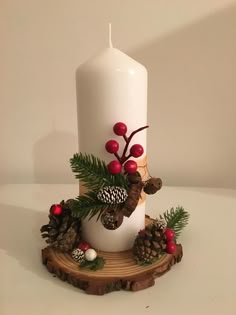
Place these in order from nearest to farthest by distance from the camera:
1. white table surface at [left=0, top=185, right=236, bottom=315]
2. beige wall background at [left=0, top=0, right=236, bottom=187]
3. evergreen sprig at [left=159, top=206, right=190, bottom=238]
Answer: white table surface at [left=0, top=185, right=236, bottom=315] → evergreen sprig at [left=159, top=206, right=190, bottom=238] → beige wall background at [left=0, top=0, right=236, bottom=187]

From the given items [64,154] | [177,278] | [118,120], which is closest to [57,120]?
[64,154]

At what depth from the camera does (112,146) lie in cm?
44

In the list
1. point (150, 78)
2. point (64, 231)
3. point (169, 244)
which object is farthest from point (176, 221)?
point (150, 78)

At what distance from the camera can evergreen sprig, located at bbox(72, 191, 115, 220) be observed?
44 centimetres

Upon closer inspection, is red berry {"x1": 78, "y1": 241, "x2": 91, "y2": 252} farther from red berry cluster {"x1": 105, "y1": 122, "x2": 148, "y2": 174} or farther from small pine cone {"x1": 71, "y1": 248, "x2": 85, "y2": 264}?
red berry cluster {"x1": 105, "y1": 122, "x2": 148, "y2": 174}

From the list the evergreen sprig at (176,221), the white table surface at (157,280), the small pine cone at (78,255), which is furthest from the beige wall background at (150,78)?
the small pine cone at (78,255)

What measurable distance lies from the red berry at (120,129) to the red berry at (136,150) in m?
0.02

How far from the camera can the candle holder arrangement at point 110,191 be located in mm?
427

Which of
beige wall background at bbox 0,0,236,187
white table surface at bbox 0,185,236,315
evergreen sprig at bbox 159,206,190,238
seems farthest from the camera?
beige wall background at bbox 0,0,236,187

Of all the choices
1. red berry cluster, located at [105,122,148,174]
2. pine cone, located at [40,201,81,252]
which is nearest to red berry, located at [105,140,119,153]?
red berry cluster, located at [105,122,148,174]

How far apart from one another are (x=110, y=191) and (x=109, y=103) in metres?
0.12

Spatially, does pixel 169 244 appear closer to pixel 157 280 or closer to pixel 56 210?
pixel 157 280

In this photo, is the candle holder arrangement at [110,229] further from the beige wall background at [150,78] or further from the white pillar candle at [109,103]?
the beige wall background at [150,78]

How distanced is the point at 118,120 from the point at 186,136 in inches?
16.6
